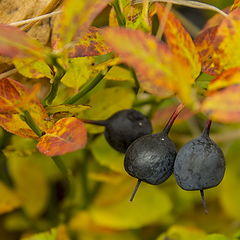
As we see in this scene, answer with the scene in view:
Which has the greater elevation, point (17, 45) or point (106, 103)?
point (17, 45)

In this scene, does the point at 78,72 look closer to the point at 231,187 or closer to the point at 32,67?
the point at 32,67

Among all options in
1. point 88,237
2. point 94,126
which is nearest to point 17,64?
point 94,126

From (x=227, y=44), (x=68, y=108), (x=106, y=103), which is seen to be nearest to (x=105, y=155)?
(x=106, y=103)

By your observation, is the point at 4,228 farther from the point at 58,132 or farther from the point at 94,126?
the point at 58,132

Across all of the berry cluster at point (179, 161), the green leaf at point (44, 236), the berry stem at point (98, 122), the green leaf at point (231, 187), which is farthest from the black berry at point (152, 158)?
the green leaf at point (231, 187)

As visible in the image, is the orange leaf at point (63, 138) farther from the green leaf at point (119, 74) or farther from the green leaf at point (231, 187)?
the green leaf at point (231, 187)

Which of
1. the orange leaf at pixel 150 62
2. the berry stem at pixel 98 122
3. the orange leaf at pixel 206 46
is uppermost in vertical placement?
the orange leaf at pixel 150 62
